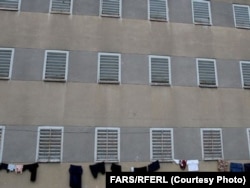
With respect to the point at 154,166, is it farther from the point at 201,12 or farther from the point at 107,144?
the point at 201,12

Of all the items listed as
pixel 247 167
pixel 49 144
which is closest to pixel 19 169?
pixel 49 144

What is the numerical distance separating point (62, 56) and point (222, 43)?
7.41 metres

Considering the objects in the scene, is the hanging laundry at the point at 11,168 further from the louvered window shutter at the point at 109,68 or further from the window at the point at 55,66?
the louvered window shutter at the point at 109,68

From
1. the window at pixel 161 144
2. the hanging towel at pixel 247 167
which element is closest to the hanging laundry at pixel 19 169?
the window at pixel 161 144

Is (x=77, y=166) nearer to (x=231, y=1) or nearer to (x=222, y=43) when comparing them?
(x=222, y=43)

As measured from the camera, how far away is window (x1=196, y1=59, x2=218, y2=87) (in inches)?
465

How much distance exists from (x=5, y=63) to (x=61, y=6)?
3487 mm

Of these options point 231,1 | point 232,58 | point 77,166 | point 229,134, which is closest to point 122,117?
point 77,166

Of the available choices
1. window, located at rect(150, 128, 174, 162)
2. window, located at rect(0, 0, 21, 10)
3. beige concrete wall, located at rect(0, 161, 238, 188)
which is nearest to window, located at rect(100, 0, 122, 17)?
window, located at rect(0, 0, 21, 10)

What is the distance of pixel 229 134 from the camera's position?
37.1ft

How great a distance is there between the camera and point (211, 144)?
11094 millimetres

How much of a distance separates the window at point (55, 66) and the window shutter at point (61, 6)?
196cm

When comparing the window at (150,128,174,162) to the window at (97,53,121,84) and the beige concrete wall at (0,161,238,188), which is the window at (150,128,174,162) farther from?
the window at (97,53,121,84)

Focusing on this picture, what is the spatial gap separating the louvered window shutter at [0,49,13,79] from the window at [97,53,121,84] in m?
3.62
